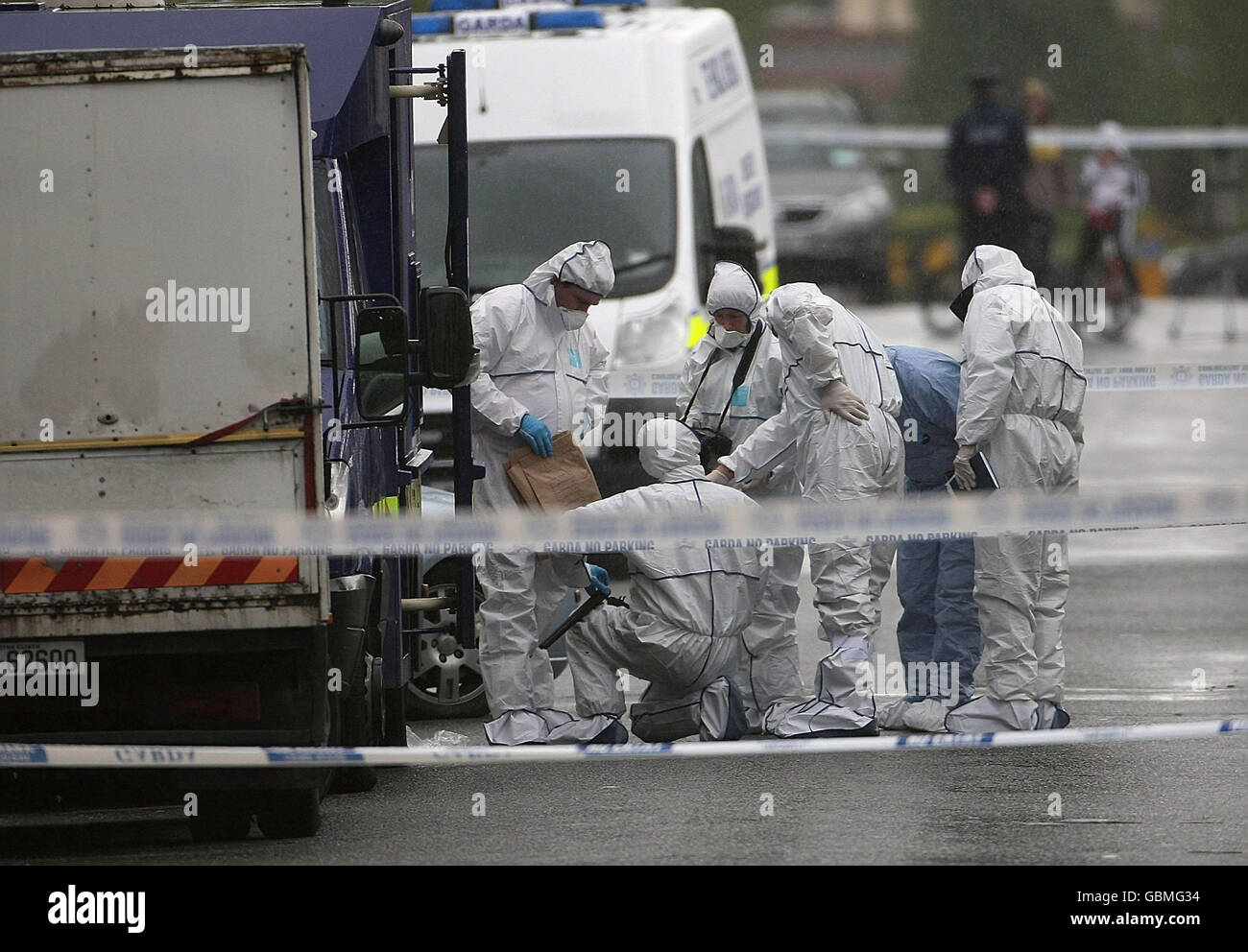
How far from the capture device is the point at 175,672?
6586mm

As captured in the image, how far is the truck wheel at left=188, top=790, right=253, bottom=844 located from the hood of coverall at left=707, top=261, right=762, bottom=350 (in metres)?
3.03

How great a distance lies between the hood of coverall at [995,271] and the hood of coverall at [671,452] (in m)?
1.27

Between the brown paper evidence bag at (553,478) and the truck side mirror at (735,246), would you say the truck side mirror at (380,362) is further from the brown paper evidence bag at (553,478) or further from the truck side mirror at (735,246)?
the truck side mirror at (735,246)

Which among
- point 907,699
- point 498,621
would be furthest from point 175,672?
point 907,699

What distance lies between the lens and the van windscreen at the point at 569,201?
40.3 feet

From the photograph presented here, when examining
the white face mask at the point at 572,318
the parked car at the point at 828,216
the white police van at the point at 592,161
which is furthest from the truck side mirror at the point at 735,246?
the parked car at the point at 828,216

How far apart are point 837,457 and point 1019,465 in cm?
68

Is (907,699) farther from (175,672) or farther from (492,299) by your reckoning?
(175,672)

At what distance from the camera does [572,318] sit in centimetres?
920

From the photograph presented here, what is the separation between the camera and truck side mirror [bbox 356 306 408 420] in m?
7.27

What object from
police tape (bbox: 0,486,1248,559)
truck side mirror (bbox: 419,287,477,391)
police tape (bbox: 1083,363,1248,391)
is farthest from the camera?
police tape (bbox: 1083,363,1248,391)
